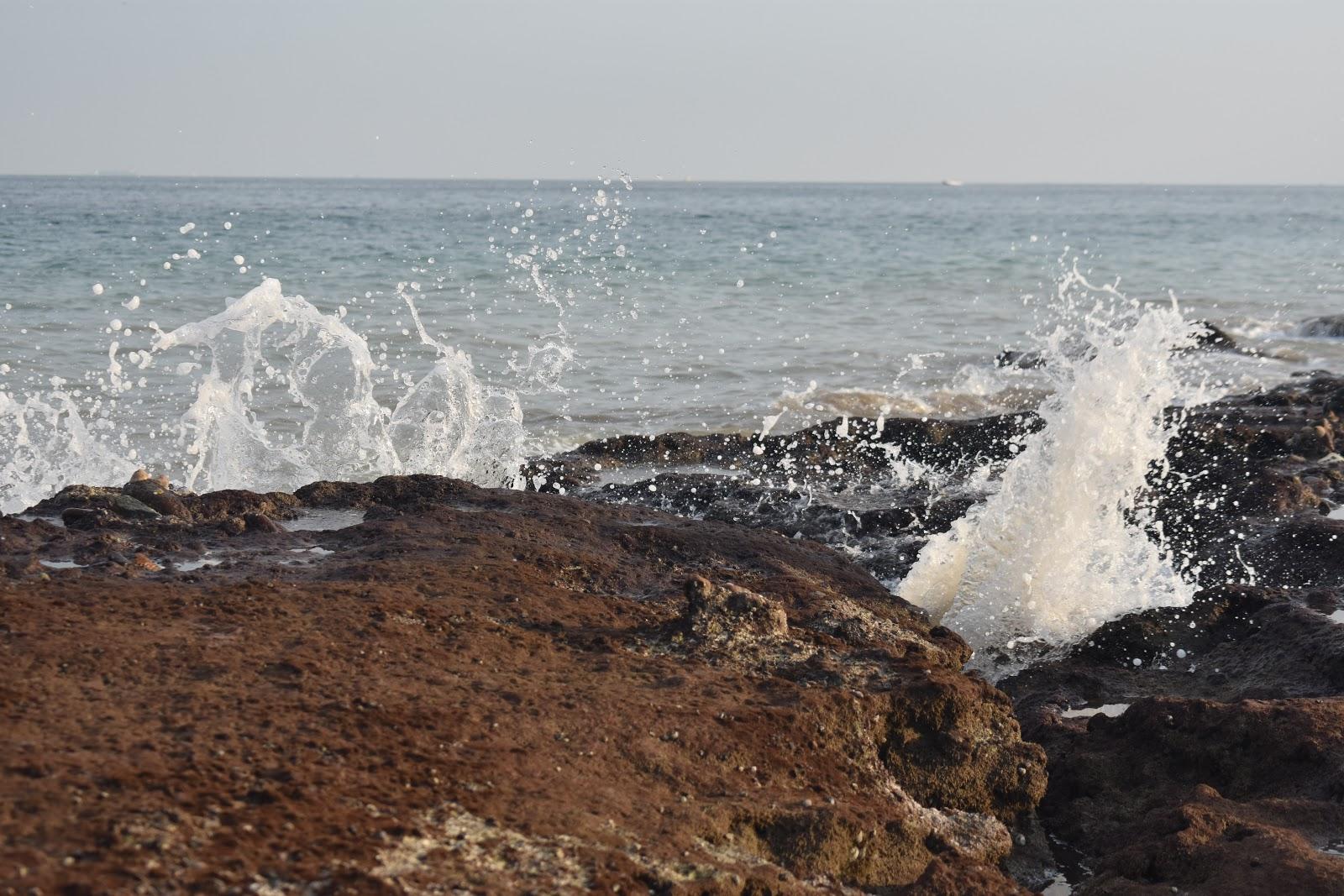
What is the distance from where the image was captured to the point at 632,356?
13.4 m

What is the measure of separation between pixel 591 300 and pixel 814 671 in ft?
46.3

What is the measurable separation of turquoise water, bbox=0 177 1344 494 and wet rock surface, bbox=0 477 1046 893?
4907 mm

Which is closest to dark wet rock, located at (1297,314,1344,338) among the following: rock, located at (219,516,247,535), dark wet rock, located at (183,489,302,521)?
dark wet rock, located at (183,489,302,521)

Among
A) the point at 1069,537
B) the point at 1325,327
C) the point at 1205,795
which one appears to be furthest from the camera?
the point at 1325,327

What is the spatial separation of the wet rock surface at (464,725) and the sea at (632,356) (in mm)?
1838

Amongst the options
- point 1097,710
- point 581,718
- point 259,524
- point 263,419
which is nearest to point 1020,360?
point 263,419

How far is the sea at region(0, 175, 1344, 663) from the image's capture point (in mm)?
6082

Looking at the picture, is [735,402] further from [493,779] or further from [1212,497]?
[493,779]

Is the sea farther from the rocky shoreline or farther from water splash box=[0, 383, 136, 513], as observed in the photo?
the rocky shoreline

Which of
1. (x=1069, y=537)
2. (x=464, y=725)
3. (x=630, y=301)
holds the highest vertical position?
(x=464, y=725)

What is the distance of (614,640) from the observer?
3.76 meters

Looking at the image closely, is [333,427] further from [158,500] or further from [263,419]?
[158,500]

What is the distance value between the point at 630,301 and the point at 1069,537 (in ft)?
39.8

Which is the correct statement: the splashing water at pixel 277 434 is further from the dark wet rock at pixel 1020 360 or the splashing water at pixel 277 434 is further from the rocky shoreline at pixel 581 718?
the dark wet rock at pixel 1020 360
